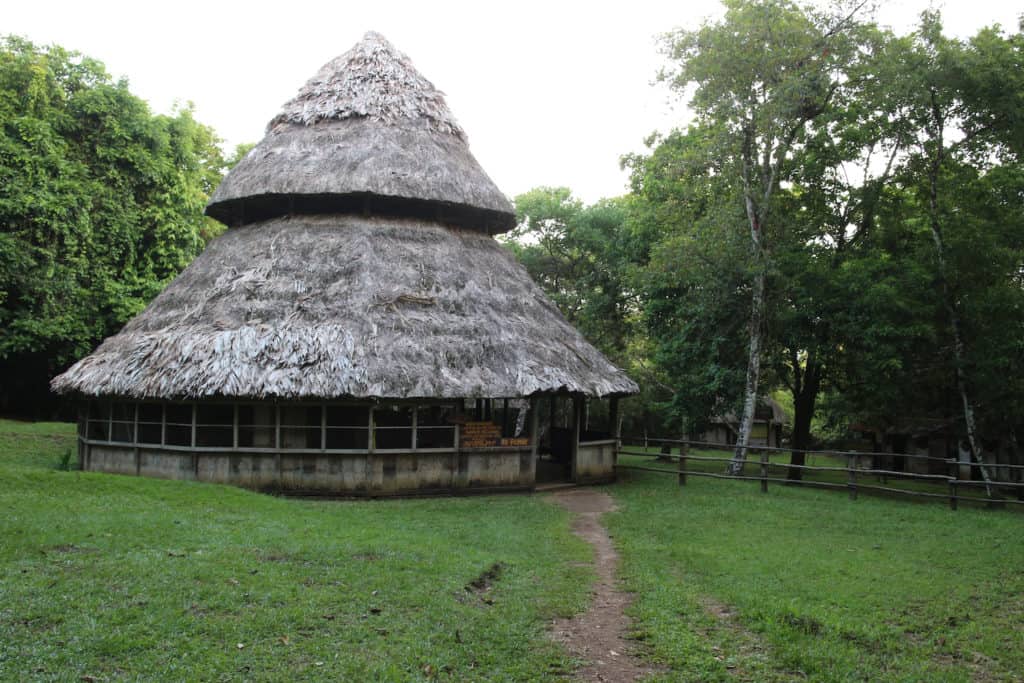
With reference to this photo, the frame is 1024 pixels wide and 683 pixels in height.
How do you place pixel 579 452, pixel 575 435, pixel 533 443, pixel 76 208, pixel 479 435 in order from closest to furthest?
1. pixel 479 435
2. pixel 533 443
3. pixel 575 435
4. pixel 579 452
5. pixel 76 208

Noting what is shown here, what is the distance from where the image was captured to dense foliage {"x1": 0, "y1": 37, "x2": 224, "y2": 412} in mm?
26203

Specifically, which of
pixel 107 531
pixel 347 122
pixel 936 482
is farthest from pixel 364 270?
pixel 936 482

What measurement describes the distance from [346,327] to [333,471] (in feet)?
9.85

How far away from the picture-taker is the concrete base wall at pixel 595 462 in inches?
779

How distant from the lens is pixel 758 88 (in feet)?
71.8

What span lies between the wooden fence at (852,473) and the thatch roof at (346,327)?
3.38 metres

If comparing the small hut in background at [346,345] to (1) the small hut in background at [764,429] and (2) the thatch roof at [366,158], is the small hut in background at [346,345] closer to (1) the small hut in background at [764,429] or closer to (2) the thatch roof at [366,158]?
(2) the thatch roof at [366,158]

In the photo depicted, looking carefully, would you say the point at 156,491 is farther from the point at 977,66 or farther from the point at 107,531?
the point at 977,66

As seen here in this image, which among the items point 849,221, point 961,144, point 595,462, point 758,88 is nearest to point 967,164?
point 961,144

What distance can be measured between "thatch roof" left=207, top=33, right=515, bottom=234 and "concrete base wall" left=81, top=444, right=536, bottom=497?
664 centimetres

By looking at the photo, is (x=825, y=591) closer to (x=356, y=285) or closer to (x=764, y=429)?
(x=356, y=285)

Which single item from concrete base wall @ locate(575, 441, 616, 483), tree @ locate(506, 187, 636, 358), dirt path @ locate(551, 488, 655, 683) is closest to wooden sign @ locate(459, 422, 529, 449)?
concrete base wall @ locate(575, 441, 616, 483)

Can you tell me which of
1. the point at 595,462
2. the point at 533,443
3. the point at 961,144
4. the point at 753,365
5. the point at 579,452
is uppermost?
the point at 961,144

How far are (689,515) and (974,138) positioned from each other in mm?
12347
